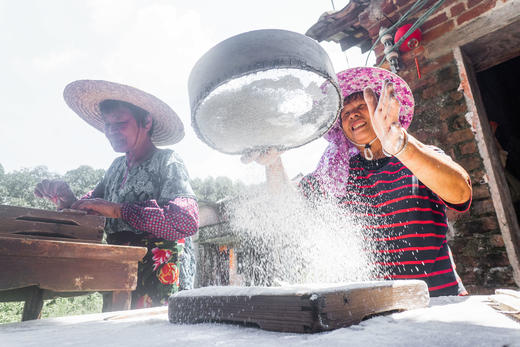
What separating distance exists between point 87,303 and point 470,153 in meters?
9.44

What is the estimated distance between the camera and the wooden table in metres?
1.34

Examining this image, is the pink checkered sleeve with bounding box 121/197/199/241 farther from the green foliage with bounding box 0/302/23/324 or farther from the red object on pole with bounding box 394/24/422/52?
the green foliage with bounding box 0/302/23/324

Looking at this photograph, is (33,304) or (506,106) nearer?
(33,304)

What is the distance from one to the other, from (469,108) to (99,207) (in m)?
3.00

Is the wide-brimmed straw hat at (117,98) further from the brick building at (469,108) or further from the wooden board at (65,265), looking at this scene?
the brick building at (469,108)

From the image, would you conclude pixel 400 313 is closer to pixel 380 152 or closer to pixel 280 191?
pixel 280 191

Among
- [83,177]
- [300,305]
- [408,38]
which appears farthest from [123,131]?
[83,177]

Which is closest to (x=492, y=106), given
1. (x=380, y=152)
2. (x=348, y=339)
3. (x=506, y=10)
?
(x=506, y=10)

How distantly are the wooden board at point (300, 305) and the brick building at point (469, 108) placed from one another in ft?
6.15

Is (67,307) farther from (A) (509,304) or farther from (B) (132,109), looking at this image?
(A) (509,304)

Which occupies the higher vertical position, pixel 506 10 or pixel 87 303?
pixel 506 10

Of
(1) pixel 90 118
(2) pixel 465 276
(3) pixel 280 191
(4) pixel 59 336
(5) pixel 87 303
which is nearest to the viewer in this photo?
(4) pixel 59 336

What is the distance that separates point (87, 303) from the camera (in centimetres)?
825

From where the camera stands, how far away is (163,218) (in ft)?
6.40
